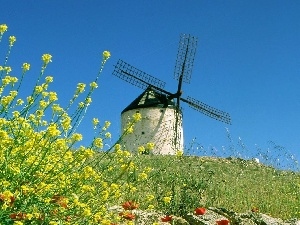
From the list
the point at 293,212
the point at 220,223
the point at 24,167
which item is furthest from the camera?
the point at 293,212

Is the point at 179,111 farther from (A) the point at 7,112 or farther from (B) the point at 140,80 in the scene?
(A) the point at 7,112

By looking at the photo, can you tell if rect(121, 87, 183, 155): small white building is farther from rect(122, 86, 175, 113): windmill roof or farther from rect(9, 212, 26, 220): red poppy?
rect(9, 212, 26, 220): red poppy

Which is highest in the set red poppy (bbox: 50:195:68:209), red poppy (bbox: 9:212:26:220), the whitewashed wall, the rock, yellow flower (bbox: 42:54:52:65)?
the whitewashed wall

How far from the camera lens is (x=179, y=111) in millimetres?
28141

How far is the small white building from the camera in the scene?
2609 cm

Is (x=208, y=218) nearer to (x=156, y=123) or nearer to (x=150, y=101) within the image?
(x=156, y=123)

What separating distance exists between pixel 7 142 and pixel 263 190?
8.42 meters

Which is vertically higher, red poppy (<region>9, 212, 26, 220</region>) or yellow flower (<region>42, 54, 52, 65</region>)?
yellow flower (<region>42, 54, 52, 65</region>)

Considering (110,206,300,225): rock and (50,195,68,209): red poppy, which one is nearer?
(50,195,68,209): red poppy

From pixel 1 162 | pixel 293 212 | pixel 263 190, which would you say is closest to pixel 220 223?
pixel 1 162

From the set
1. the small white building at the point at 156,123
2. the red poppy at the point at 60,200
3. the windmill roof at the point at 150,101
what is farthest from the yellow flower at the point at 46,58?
the windmill roof at the point at 150,101

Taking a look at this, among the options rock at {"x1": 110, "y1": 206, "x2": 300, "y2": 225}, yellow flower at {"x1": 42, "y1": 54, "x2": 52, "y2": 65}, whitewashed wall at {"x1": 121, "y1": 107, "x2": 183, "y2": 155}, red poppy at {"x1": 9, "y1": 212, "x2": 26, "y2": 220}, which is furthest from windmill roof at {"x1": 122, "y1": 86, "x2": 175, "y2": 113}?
red poppy at {"x1": 9, "y1": 212, "x2": 26, "y2": 220}

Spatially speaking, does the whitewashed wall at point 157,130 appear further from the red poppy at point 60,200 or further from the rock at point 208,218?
the red poppy at point 60,200

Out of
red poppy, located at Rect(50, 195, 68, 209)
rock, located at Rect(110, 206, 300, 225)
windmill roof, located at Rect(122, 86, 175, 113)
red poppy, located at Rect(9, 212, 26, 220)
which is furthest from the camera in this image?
windmill roof, located at Rect(122, 86, 175, 113)
